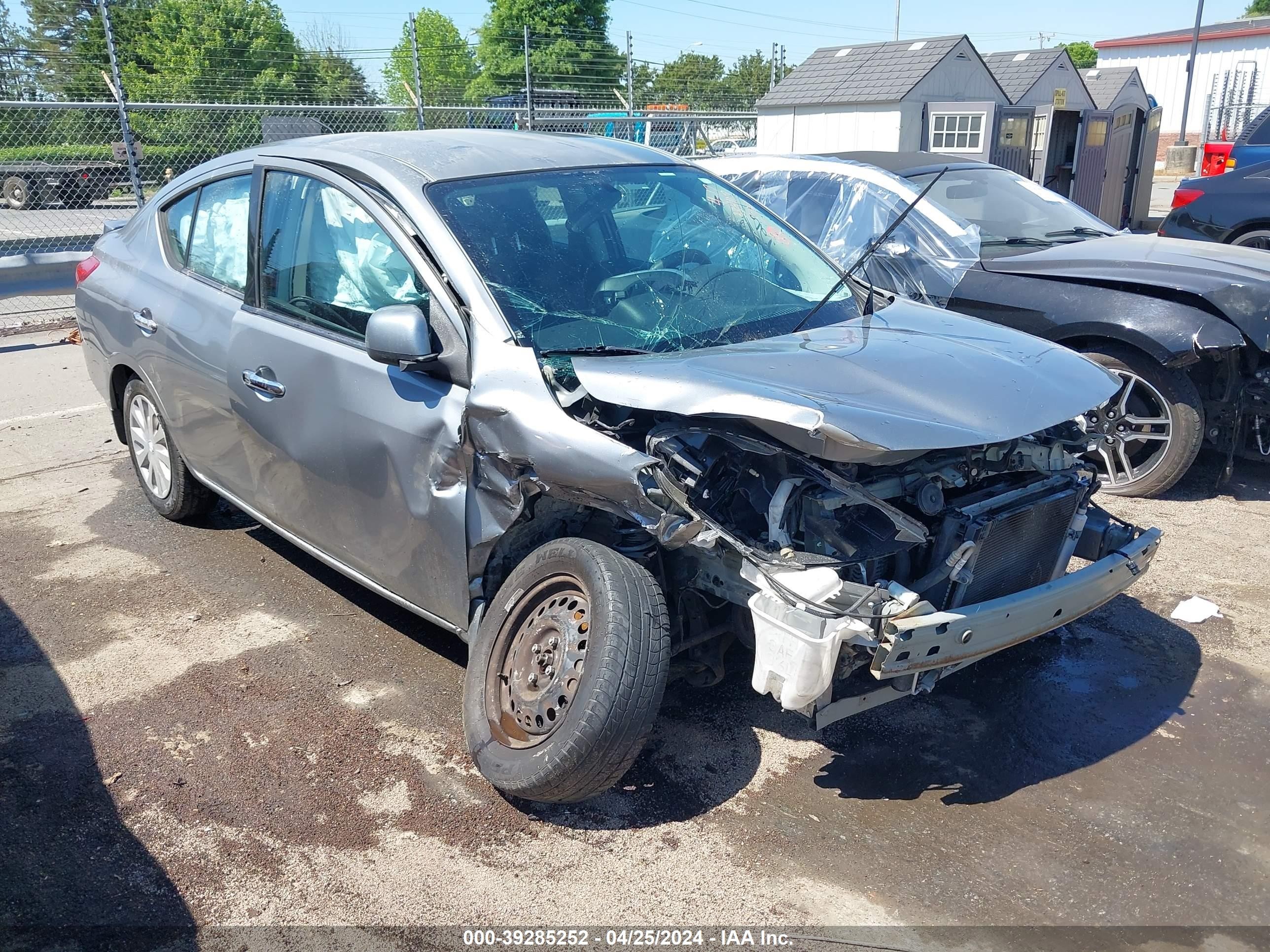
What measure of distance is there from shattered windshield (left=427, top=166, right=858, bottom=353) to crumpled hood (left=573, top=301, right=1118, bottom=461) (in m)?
0.20

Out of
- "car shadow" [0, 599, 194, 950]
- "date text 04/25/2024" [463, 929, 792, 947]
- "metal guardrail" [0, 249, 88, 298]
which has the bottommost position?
"car shadow" [0, 599, 194, 950]

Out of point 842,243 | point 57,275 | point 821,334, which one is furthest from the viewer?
point 57,275

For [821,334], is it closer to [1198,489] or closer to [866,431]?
[866,431]

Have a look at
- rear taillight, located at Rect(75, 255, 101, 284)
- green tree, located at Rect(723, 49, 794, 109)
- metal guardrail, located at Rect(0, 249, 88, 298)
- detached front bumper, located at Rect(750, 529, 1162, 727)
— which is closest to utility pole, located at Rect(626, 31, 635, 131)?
metal guardrail, located at Rect(0, 249, 88, 298)

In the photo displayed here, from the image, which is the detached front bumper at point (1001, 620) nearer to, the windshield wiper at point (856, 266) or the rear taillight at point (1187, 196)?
the windshield wiper at point (856, 266)

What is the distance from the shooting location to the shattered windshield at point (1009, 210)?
638cm

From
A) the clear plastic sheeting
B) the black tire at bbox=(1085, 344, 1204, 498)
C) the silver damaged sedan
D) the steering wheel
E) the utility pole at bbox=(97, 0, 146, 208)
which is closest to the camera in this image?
the silver damaged sedan

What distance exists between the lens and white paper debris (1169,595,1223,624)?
14.3 feet

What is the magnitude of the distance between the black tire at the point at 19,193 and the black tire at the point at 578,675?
19044mm

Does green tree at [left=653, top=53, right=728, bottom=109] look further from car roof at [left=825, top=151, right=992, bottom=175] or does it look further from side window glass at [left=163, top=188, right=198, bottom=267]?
side window glass at [left=163, top=188, right=198, bottom=267]

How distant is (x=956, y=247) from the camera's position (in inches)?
239

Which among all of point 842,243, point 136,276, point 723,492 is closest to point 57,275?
point 136,276

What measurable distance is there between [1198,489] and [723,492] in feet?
12.9

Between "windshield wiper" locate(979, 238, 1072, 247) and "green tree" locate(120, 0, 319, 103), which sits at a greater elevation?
"green tree" locate(120, 0, 319, 103)
